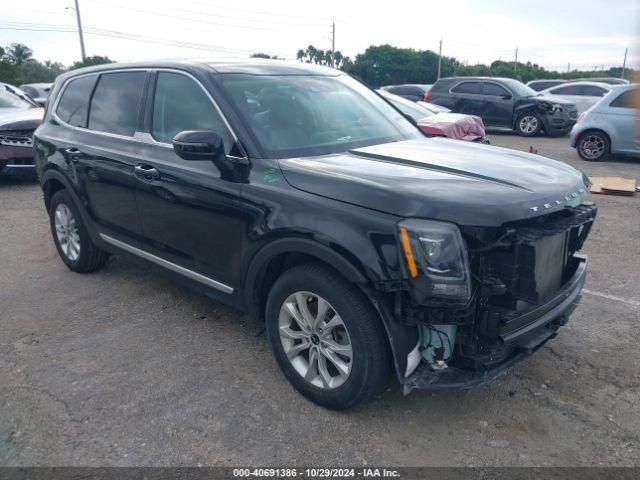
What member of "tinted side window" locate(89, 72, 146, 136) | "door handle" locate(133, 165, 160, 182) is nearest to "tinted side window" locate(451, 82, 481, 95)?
"tinted side window" locate(89, 72, 146, 136)

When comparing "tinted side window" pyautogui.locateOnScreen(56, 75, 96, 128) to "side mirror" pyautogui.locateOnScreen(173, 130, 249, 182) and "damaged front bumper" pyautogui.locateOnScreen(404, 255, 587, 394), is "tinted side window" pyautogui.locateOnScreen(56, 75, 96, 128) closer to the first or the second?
"side mirror" pyautogui.locateOnScreen(173, 130, 249, 182)

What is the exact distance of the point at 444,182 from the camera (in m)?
2.76

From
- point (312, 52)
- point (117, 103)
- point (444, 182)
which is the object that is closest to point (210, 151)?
point (444, 182)

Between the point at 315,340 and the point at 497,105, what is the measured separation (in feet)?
48.1

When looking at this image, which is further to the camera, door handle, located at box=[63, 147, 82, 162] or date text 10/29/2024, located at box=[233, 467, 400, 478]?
door handle, located at box=[63, 147, 82, 162]

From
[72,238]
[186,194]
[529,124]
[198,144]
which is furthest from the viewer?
[529,124]

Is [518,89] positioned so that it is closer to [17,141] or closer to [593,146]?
[593,146]

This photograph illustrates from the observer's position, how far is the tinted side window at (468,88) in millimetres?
16438

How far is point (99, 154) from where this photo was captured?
436 cm

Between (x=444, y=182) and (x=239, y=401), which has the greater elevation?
(x=444, y=182)

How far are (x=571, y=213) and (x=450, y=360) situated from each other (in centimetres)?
103

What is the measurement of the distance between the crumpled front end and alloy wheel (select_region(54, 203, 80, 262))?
3636mm

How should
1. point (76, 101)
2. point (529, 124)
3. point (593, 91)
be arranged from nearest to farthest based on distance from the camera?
1. point (76, 101)
2. point (529, 124)
3. point (593, 91)

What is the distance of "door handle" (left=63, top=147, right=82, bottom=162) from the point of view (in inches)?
182
